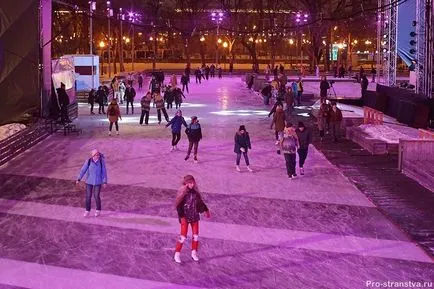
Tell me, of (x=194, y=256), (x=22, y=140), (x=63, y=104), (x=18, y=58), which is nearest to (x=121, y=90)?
(x=63, y=104)

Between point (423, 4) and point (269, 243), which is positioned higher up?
point (423, 4)

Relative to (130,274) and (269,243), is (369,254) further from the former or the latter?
(130,274)

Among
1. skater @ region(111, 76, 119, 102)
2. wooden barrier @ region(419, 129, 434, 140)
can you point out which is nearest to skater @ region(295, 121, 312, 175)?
wooden barrier @ region(419, 129, 434, 140)

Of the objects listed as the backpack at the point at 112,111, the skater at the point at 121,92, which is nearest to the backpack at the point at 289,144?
the backpack at the point at 112,111

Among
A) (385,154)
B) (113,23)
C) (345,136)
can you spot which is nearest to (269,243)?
(385,154)

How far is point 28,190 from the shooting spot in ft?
49.2

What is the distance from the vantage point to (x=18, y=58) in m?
24.6

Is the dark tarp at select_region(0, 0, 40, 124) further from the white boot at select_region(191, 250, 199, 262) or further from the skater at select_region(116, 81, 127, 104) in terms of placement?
the white boot at select_region(191, 250, 199, 262)

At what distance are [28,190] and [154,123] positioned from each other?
13028 millimetres

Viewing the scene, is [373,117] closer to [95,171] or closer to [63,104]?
[63,104]

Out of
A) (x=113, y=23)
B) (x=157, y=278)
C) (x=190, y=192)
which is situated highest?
(x=113, y=23)

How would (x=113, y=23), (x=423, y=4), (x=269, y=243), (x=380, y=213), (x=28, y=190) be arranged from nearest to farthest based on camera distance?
(x=269, y=243) < (x=380, y=213) < (x=28, y=190) < (x=423, y=4) < (x=113, y=23)

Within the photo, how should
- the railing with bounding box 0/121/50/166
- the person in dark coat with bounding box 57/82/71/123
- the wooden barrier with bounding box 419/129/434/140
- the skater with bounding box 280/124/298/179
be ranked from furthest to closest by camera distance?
the person in dark coat with bounding box 57/82/71/123
the railing with bounding box 0/121/50/166
the wooden barrier with bounding box 419/129/434/140
the skater with bounding box 280/124/298/179

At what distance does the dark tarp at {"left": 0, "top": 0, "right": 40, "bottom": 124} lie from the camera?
24.2 metres
